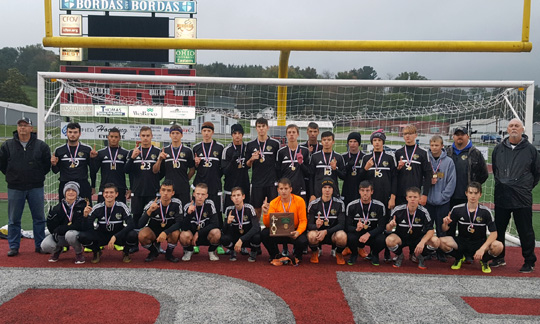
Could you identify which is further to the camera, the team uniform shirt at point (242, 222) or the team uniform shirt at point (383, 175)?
the team uniform shirt at point (383, 175)

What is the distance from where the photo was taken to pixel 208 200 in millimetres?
5734

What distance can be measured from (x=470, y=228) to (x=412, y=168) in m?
1.01

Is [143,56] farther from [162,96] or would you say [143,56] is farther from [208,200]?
[208,200]

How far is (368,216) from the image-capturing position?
5582mm

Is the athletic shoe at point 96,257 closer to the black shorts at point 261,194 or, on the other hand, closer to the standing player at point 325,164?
the black shorts at point 261,194

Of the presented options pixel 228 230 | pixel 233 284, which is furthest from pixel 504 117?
pixel 233 284

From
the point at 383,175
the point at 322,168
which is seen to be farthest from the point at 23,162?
the point at 383,175

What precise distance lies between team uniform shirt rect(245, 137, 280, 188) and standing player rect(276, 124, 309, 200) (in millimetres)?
100

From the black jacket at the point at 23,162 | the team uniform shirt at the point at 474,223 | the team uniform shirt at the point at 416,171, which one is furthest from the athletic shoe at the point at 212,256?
the team uniform shirt at the point at 474,223

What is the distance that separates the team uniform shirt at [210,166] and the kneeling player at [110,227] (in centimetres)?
105

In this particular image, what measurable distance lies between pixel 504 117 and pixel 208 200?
18.2 ft

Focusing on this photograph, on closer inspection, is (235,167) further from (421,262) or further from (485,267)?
(485,267)

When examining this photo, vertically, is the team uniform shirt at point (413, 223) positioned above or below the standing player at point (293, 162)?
below

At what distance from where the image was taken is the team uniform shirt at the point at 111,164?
6109mm
